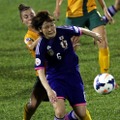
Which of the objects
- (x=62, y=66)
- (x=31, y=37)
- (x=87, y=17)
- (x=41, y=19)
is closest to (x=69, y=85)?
(x=62, y=66)

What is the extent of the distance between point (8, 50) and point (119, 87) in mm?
6573

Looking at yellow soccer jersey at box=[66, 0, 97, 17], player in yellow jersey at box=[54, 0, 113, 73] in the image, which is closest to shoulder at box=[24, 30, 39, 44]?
player in yellow jersey at box=[54, 0, 113, 73]

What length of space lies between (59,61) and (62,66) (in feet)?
0.25

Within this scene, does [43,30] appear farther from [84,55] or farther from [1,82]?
[84,55]

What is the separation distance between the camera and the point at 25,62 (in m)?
16.5

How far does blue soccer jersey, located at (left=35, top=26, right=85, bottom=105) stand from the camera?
28.7ft

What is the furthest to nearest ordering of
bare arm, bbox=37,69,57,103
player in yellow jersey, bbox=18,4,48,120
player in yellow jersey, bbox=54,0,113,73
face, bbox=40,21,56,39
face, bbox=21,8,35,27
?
player in yellow jersey, bbox=54,0,113,73, face, bbox=21,8,35,27, player in yellow jersey, bbox=18,4,48,120, face, bbox=40,21,56,39, bare arm, bbox=37,69,57,103

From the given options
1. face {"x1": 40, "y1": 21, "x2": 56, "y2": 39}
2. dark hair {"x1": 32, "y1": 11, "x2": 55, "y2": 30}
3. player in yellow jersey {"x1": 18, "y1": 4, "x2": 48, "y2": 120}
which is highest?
dark hair {"x1": 32, "y1": 11, "x2": 55, "y2": 30}

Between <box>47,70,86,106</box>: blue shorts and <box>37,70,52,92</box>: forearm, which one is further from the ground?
<box>37,70,52,92</box>: forearm

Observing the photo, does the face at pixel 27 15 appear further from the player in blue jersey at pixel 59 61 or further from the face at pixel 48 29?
the face at pixel 48 29

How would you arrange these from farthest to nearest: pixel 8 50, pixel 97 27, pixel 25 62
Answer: pixel 8 50, pixel 25 62, pixel 97 27

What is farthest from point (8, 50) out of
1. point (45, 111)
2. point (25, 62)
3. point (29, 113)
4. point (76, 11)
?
point (29, 113)

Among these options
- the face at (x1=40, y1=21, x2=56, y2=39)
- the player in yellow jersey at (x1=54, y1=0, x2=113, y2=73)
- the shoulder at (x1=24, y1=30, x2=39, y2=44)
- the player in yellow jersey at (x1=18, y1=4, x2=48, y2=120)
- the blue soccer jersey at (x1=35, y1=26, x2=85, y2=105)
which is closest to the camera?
the face at (x1=40, y1=21, x2=56, y2=39)

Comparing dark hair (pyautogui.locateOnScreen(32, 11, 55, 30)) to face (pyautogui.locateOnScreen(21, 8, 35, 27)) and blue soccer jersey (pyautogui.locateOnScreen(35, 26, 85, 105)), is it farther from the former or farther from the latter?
face (pyautogui.locateOnScreen(21, 8, 35, 27))
